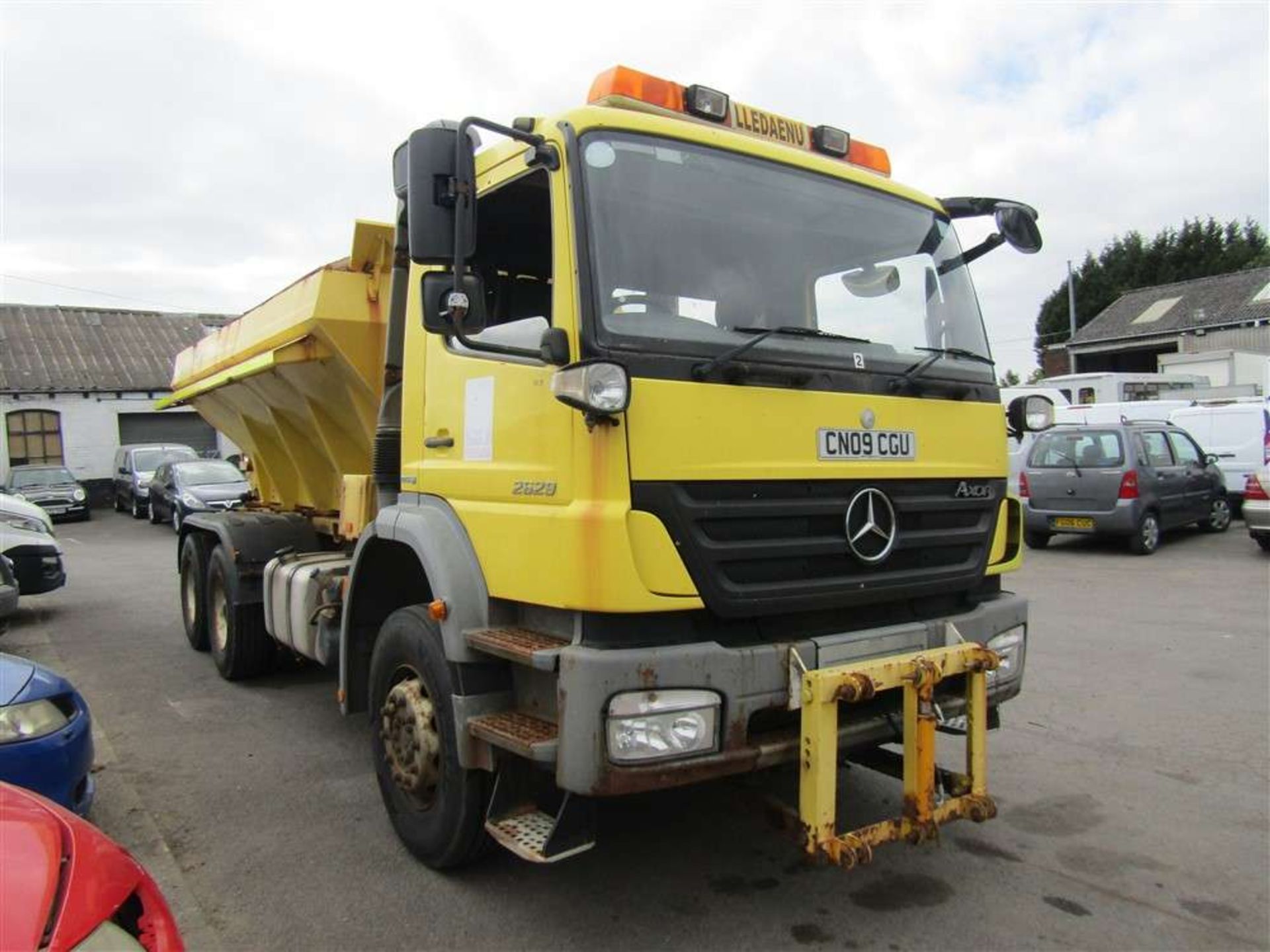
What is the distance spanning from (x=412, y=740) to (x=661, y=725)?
1292 millimetres

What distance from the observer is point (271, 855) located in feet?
13.1

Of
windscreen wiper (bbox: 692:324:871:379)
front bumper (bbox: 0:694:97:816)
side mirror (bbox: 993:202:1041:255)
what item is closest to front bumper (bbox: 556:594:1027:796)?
windscreen wiper (bbox: 692:324:871:379)

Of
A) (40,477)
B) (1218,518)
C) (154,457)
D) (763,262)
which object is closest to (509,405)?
(763,262)

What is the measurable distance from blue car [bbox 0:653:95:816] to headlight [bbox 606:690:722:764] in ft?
8.11

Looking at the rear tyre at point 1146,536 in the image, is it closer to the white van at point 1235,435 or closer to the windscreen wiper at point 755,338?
the white van at point 1235,435

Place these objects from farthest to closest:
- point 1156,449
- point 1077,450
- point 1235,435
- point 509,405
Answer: point 1235,435 → point 1156,449 → point 1077,450 → point 509,405

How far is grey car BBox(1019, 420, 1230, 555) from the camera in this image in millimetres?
Answer: 12266

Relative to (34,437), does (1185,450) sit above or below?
below

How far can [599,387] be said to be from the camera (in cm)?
277

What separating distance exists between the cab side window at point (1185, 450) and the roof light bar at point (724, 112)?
11499mm

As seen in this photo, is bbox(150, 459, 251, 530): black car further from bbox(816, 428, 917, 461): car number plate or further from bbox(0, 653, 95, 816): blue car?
bbox(816, 428, 917, 461): car number plate

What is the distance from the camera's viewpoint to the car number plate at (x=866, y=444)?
326 cm

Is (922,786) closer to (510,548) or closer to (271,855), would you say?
(510,548)

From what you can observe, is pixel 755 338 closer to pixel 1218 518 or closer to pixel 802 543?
pixel 802 543
